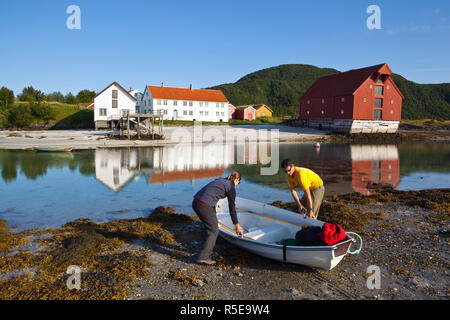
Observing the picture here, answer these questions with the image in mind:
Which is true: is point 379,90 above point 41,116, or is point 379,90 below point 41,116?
above

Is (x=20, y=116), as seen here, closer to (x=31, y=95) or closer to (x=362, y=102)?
(x=31, y=95)

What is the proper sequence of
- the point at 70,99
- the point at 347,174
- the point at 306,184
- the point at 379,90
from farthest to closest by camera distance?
the point at 70,99 → the point at 379,90 → the point at 347,174 → the point at 306,184

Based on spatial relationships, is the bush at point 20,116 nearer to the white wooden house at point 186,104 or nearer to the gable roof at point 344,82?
the white wooden house at point 186,104

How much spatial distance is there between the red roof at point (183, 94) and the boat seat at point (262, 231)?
65.7 m

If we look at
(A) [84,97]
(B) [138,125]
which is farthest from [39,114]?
(B) [138,125]

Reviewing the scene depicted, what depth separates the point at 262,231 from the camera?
8227 millimetres

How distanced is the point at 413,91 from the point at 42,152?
6442 inches

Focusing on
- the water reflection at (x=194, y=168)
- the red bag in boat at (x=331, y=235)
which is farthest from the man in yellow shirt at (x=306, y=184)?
the water reflection at (x=194, y=168)

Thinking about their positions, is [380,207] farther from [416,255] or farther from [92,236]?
[92,236]

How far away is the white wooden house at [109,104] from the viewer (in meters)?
53.6

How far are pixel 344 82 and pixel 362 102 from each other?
6038 mm

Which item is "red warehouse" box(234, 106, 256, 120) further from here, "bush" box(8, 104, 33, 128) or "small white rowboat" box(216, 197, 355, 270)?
"small white rowboat" box(216, 197, 355, 270)
